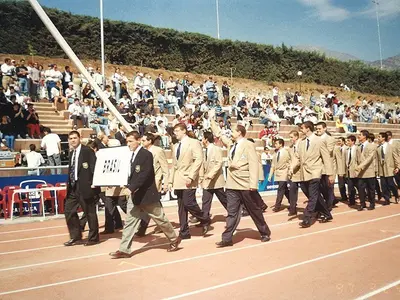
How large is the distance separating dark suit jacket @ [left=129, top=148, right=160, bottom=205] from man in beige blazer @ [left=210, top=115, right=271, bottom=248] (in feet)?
4.48

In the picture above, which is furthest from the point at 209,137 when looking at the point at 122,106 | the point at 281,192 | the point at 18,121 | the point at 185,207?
the point at 122,106

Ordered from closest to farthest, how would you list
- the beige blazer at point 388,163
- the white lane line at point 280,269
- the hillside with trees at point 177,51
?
the white lane line at point 280,269 → the beige blazer at point 388,163 → the hillside with trees at point 177,51

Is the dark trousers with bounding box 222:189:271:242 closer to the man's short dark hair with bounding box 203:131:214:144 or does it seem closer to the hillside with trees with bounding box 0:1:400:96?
the man's short dark hair with bounding box 203:131:214:144

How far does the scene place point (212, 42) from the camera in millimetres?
41094

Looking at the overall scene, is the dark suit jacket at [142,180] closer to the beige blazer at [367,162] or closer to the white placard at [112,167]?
the white placard at [112,167]

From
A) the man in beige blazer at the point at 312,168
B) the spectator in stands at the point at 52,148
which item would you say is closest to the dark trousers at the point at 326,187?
the man in beige blazer at the point at 312,168

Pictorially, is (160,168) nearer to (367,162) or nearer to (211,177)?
(211,177)

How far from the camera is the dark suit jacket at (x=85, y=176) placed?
8352 mm

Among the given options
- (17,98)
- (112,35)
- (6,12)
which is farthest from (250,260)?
(112,35)

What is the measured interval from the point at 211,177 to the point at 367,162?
489 centimetres

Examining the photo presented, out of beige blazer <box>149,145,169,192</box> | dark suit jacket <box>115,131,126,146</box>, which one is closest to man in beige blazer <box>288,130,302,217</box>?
beige blazer <box>149,145,169,192</box>

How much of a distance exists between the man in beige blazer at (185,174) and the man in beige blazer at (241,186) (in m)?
0.84

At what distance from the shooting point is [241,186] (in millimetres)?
7926

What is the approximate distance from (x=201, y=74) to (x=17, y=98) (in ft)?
79.1
